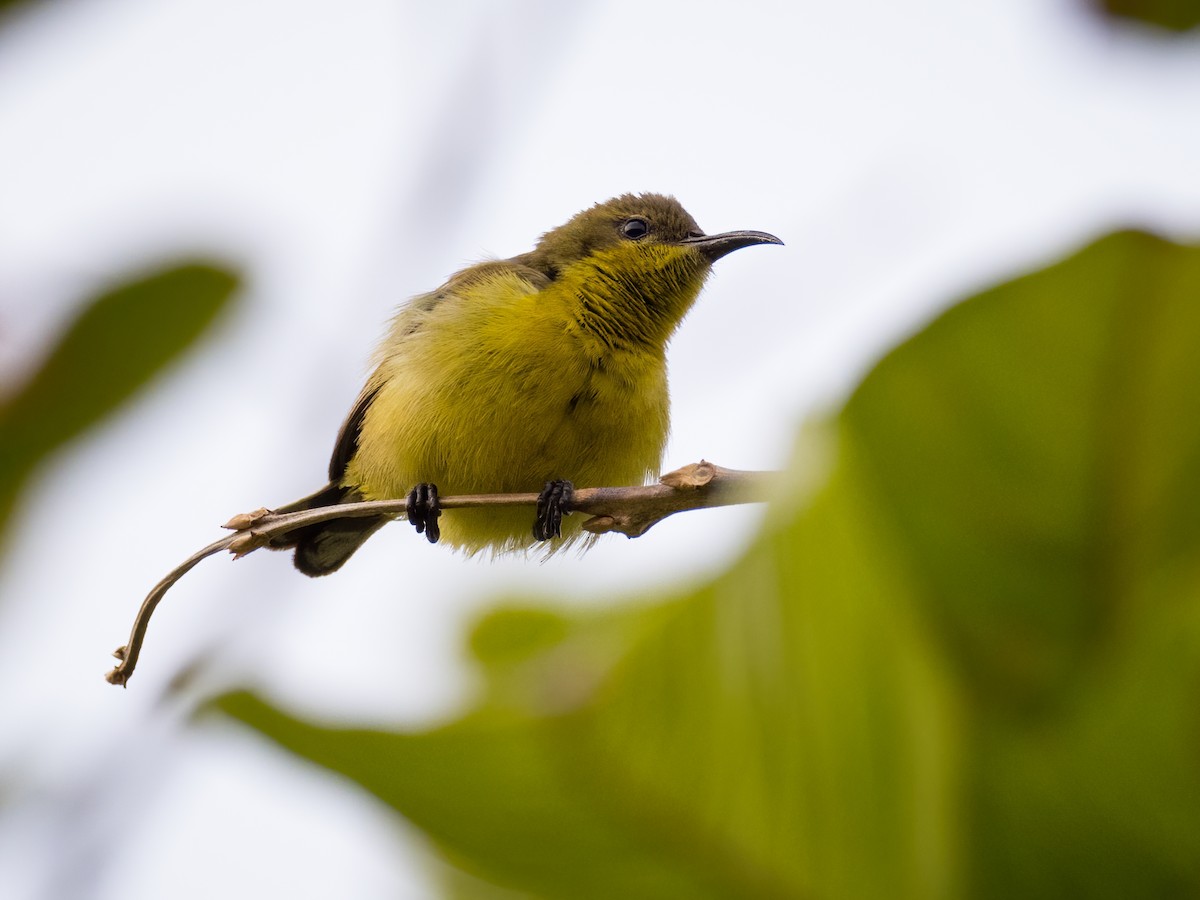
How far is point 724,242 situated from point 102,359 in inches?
143

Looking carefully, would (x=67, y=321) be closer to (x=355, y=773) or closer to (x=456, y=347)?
(x=355, y=773)

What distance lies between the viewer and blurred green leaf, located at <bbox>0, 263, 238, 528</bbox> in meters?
2.28

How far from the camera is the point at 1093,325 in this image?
1.59m

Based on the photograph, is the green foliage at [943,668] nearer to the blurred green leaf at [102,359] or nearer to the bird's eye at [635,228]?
the blurred green leaf at [102,359]

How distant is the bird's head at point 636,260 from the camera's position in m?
5.01

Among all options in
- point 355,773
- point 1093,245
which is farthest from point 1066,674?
point 355,773

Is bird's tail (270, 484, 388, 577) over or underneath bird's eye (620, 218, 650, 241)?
underneath

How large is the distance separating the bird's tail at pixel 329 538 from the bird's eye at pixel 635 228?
168 cm

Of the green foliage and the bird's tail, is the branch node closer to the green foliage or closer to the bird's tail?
the green foliage

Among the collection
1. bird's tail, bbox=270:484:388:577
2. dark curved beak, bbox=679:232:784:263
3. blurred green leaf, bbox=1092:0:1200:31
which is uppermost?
dark curved beak, bbox=679:232:784:263

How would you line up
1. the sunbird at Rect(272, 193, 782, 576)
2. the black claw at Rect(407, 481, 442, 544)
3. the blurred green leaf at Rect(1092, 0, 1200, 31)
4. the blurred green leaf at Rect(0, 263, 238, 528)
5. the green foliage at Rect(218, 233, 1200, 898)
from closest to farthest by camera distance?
the green foliage at Rect(218, 233, 1200, 898) < the blurred green leaf at Rect(1092, 0, 1200, 31) < the blurred green leaf at Rect(0, 263, 238, 528) < the black claw at Rect(407, 481, 442, 544) < the sunbird at Rect(272, 193, 782, 576)

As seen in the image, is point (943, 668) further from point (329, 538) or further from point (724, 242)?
point (724, 242)

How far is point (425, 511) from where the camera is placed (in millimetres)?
4289

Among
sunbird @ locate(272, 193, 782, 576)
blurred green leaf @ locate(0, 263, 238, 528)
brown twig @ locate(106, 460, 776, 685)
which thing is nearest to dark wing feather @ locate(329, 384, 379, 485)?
sunbird @ locate(272, 193, 782, 576)
